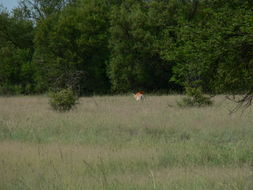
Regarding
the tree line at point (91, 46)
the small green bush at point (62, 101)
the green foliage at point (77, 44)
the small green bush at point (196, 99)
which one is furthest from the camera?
the green foliage at point (77, 44)

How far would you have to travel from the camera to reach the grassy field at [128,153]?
7379 mm

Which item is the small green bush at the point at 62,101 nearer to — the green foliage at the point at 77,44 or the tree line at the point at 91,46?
the tree line at the point at 91,46

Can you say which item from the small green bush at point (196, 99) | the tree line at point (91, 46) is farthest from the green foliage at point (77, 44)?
the small green bush at point (196, 99)

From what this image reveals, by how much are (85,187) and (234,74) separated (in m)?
3.71

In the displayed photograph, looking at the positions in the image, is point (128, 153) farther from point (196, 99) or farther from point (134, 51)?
point (134, 51)

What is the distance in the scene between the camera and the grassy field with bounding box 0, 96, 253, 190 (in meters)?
7.38

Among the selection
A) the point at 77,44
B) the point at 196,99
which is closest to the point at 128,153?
the point at 196,99

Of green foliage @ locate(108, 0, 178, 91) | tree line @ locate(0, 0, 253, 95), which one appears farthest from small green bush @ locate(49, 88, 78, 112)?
green foliage @ locate(108, 0, 178, 91)

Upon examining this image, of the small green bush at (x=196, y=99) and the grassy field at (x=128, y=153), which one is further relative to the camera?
the small green bush at (x=196, y=99)

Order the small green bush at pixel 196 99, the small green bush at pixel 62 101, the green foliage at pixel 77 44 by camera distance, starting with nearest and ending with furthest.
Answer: the small green bush at pixel 62 101, the small green bush at pixel 196 99, the green foliage at pixel 77 44

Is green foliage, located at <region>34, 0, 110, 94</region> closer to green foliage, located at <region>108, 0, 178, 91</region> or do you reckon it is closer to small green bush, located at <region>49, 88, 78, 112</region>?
green foliage, located at <region>108, 0, 178, 91</region>

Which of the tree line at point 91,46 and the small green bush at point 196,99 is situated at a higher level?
the tree line at point 91,46

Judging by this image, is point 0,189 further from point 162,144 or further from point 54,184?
point 162,144

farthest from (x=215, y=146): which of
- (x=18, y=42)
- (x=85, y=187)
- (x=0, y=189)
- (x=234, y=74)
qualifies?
(x=18, y=42)
